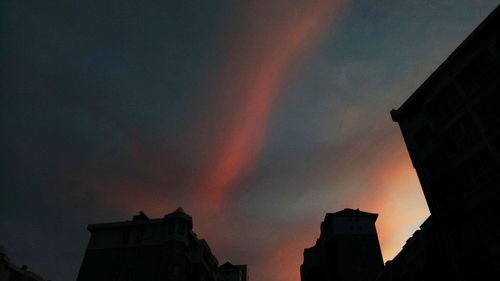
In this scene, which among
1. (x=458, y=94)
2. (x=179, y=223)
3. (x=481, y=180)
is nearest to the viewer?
(x=481, y=180)

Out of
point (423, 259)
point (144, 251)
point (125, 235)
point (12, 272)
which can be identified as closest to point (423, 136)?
point (423, 259)

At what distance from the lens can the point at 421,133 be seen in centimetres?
3681

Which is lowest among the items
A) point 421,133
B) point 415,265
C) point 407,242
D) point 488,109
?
point 415,265

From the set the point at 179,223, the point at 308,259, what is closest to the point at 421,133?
the point at 179,223

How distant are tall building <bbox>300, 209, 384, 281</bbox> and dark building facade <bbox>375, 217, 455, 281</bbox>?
24.1 metres

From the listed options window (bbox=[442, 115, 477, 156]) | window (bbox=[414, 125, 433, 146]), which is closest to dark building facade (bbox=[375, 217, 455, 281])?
window (bbox=[442, 115, 477, 156])

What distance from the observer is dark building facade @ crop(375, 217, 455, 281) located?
109 feet

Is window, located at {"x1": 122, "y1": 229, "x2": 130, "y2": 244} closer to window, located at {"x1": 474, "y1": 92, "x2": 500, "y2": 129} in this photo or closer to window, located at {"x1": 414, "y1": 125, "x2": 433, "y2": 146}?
window, located at {"x1": 414, "y1": 125, "x2": 433, "y2": 146}

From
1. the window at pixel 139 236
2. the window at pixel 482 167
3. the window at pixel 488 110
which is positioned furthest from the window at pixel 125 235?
the window at pixel 488 110

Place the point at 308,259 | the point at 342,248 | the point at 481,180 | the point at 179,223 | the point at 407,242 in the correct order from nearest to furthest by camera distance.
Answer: the point at 481,180 < the point at 407,242 < the point at 179,223 < the point at 342,248 < the point at 308,259

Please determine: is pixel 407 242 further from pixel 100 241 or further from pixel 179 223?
pixel 100 241

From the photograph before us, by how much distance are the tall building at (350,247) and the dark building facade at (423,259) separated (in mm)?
24098

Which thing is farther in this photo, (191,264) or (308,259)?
(308,259)

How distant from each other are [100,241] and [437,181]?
49040 millimetres
